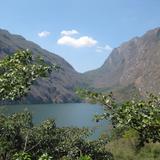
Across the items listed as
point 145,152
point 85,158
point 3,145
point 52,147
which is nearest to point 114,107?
point 85,158

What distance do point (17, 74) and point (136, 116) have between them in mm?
3131

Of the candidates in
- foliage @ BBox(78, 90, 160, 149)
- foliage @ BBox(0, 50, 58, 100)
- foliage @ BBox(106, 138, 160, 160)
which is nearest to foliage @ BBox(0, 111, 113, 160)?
foliage @ BBox(0, 50, 58, 100)

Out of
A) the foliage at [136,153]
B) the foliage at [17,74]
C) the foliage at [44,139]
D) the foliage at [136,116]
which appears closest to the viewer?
the foliage at [136,116]

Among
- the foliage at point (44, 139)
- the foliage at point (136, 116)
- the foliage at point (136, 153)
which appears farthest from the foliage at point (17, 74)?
the foliage at point (136, 153)

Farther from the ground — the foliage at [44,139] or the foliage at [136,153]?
the foliage at [44,139]

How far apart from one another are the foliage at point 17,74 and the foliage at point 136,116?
1580mm

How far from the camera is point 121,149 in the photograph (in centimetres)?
5422

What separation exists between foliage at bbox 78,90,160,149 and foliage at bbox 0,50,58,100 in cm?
158

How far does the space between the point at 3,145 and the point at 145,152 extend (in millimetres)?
35506

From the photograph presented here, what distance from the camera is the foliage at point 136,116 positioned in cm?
936

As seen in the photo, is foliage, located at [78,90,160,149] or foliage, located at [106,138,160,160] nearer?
foliage, located at [78,90,160,149]

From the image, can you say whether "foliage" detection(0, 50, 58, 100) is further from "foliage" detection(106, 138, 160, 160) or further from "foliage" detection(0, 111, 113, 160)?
"foliage" detection(106, 138, 160, 160)

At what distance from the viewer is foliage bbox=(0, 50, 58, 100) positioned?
A: 33.7 feet

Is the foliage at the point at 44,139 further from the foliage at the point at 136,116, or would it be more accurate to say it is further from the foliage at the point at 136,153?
the foliage at the point at 136,153
